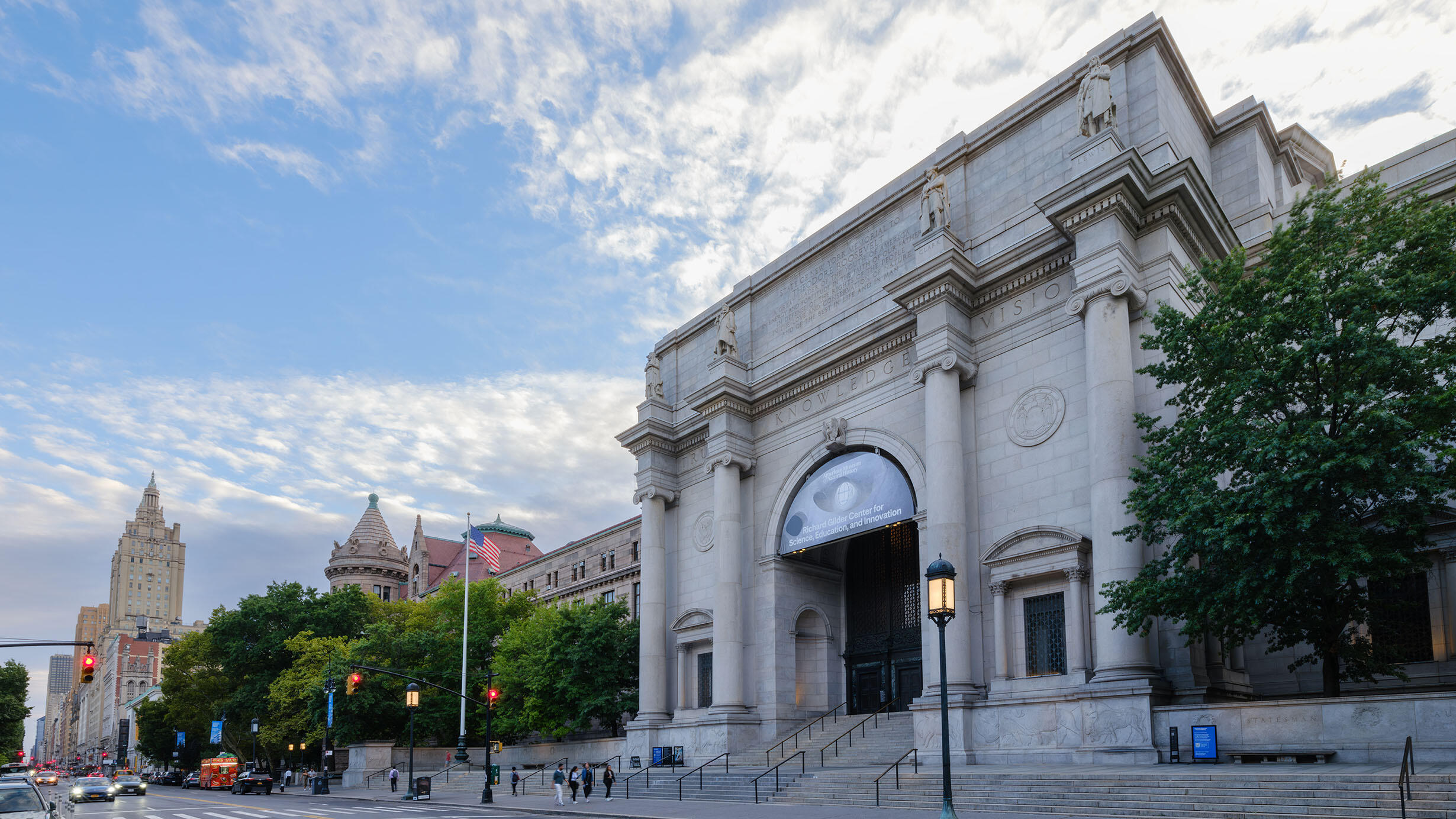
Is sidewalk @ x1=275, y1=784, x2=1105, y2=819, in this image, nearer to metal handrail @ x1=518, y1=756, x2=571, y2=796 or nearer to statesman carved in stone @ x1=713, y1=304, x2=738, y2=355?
metal handrail @ x1=518, y1=756, x2=571, y2=796

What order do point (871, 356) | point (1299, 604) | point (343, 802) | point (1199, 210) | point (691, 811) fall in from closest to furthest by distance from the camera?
point (1299, 604)
point (691, 811)
point (1199, 210)
point (871, 356)
point (343, 802)

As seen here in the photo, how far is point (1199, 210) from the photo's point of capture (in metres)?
28.9

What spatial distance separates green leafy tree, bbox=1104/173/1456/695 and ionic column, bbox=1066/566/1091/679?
378 centimetres

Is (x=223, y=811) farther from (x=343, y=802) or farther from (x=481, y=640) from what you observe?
(x=481, y=640)

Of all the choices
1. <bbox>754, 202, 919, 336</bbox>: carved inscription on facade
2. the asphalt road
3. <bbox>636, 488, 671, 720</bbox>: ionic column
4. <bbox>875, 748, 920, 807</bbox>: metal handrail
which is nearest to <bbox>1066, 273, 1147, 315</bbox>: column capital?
<bbox>754, 202, 919, 336</bbox>: carved inscription on facade

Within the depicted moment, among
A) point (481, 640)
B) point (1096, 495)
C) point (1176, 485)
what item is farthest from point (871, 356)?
point (481, 640)

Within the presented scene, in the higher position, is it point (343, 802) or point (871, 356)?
point (871, 356)

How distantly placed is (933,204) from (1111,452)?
11881 millimetres

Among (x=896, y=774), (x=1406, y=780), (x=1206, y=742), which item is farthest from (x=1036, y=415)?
(x=1406, y=780)

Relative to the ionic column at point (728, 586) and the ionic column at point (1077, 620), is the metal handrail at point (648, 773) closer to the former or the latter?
the ionic column at point (728, 586)

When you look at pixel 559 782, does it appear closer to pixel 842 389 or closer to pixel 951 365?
pixel 842 389

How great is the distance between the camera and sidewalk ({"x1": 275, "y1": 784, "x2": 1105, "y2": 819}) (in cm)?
2200

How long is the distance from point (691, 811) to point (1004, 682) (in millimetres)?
9748

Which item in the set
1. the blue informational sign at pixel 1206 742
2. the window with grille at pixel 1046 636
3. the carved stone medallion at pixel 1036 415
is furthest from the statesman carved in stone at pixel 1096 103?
the blue informational sign at pixel 1206 742
